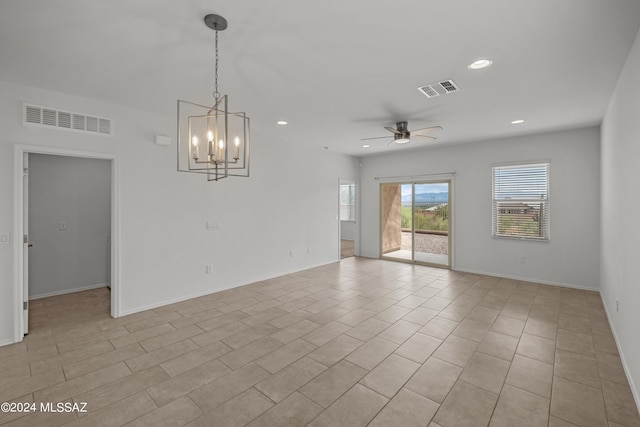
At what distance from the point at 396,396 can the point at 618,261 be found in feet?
9.30

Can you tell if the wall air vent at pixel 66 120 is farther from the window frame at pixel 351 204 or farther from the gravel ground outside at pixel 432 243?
the gravel ground outside at pixel 432 243

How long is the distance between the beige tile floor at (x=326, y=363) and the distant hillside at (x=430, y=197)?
268cm

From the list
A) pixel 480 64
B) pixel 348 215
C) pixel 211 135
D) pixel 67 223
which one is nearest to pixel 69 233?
pixel 67 223

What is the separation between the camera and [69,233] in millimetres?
5062

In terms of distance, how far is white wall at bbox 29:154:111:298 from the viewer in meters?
4.74

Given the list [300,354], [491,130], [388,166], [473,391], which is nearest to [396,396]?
[473,391]

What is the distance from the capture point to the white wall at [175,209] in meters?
3.28

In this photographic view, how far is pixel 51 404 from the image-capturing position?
88.4 inches

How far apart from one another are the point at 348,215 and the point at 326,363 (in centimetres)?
753

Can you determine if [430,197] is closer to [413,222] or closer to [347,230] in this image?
[413,222]

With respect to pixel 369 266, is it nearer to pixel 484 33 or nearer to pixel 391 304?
pixel 391 304

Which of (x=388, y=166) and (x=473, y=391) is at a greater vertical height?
(x=388, y=166)

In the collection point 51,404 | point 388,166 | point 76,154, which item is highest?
point 388,166

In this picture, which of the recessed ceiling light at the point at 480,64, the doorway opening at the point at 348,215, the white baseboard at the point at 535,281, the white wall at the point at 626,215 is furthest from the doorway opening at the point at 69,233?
the white baseboard at the point at 535,281
